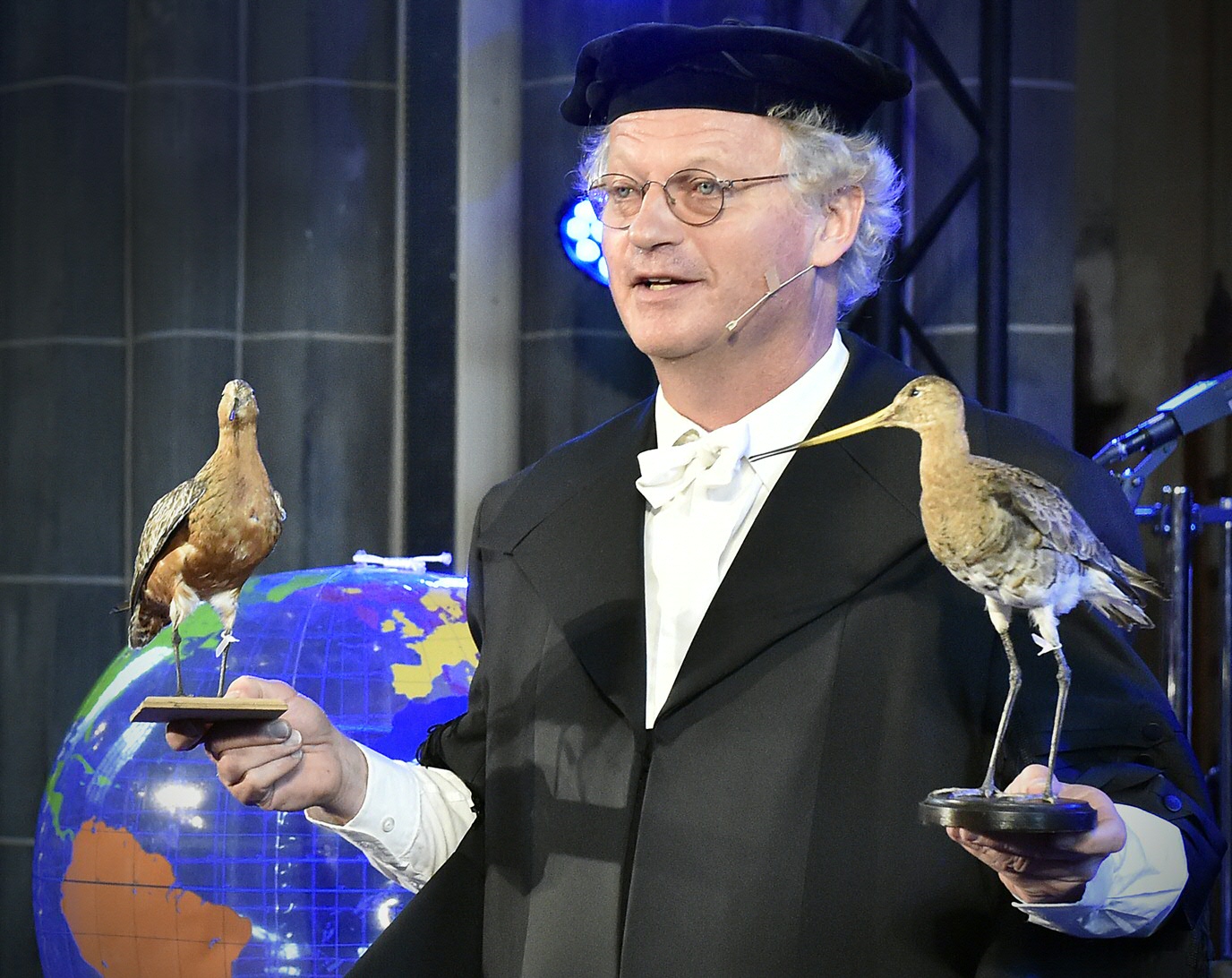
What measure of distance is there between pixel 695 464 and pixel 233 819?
1.01m

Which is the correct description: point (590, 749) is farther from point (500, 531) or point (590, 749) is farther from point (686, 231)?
point (686, 231)

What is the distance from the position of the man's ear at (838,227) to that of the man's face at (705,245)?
0.14 ft

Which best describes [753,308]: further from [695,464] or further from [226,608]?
[226,608]

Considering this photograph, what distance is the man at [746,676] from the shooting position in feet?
5.00

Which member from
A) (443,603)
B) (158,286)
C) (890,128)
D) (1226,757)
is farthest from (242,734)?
(158,286)

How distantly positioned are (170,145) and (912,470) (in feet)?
9.96

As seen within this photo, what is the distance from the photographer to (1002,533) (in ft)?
3.92

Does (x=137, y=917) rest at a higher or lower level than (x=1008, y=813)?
lower

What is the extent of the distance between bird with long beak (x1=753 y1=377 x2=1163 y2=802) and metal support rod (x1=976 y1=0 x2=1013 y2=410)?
227 centimetres

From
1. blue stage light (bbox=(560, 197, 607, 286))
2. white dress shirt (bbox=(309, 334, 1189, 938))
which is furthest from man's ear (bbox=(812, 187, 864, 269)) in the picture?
blue stage light (bbox=(560, 197, 607, 286))

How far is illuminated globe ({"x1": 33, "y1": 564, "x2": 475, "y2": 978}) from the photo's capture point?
2238mm

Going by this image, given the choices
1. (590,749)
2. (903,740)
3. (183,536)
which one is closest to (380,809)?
(590,749)

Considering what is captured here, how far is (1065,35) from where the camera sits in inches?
152

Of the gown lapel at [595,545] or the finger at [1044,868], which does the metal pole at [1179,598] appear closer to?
the gown lapel at [595,545]
